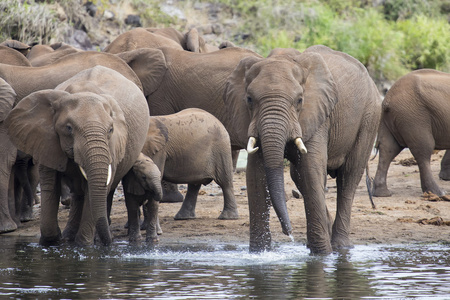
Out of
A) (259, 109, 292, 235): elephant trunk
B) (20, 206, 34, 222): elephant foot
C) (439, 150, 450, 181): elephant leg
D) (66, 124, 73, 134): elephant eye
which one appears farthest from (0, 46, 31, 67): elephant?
(439, 150, 450, 181): elephant leg

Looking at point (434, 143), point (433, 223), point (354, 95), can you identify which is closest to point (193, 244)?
point (354, 95)

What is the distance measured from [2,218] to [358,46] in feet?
50.1

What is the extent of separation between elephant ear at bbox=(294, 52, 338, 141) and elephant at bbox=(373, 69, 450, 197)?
5.53 m

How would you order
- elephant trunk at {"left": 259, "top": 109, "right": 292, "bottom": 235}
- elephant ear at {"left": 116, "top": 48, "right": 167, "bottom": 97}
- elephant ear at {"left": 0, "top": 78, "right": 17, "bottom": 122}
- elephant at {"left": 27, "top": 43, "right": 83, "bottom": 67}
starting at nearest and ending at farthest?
elephant trunk at {"left": 259, "top": 109, "right": 292, "bottom": 235}
elephant ear at {"left": 0, "top": 78, "right": 17, "bottom": 122}
elephant ear at {"left": 116, "top": 48, "right": 167, "bottom": 97}
elephant at {"left": 27, "top": 43, "right": 83, "bottom": 67}

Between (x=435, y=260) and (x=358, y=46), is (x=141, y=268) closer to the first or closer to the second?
(x=435, y=260)

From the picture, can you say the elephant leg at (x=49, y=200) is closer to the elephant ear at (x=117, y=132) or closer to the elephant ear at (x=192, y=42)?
the elephant ear at (x=117, y=132)

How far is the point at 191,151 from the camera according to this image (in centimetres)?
1069

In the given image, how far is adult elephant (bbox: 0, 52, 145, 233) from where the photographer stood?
10.6 meters

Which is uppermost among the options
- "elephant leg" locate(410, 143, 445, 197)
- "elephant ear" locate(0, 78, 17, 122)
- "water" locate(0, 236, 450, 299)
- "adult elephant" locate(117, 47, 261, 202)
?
"adult elephant" locate(117, 47, 261, 202)

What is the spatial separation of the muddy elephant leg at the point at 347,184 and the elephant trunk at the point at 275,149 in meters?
1.80

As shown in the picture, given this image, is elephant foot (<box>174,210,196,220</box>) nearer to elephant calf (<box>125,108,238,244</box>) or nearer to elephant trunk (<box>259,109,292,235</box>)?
elephant calf (<box>125,108,238,244</box>)

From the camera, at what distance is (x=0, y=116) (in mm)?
10516

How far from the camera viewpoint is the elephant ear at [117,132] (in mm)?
8625

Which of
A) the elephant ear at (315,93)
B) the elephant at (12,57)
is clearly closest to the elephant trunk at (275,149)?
the elephant ear at (315,93)
